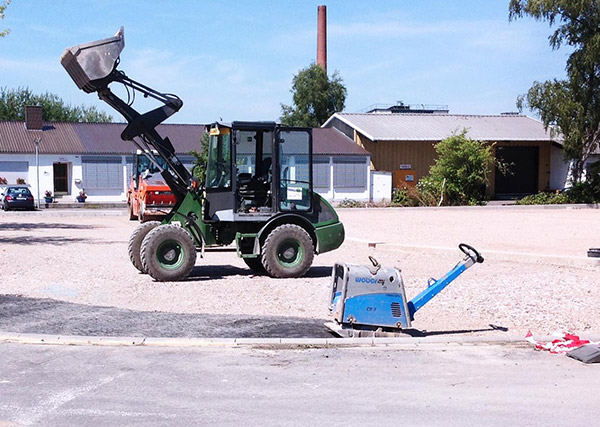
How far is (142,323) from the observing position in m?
9.90


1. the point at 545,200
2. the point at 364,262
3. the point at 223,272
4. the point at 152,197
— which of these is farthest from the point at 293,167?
the point at 545,200

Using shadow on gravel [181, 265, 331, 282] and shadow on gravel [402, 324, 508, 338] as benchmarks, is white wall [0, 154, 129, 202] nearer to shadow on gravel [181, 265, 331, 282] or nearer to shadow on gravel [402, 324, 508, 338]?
shadow on gravel [181, 265, 331, 282]

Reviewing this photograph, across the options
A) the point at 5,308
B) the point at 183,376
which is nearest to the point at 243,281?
the point at 5,308

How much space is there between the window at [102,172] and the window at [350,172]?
13810 mm

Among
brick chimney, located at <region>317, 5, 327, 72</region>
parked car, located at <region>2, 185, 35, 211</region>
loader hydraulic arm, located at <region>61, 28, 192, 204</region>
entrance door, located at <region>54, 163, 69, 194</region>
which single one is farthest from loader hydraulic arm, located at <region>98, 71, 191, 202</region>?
brick chimney, located at <region>317, 5, 327, 72</region>

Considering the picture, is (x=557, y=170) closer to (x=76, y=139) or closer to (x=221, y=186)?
(x=76, y=139)

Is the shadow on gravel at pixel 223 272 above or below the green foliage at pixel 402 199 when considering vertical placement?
below

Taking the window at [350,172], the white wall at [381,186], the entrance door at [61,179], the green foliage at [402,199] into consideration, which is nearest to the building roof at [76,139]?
the entrance door at [61,179]

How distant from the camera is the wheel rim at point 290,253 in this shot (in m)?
14.5

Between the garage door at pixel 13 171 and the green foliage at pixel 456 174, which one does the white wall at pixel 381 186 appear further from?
the garage door at pixel 13 171

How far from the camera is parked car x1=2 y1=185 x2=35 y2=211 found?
41562 mm

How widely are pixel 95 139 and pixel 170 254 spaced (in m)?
38.5

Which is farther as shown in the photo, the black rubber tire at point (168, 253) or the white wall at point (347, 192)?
the white wall at point (347, 192)

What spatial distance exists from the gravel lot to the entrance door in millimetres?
27263
